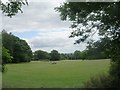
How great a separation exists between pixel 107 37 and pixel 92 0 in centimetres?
125

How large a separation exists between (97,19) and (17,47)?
3.71 m

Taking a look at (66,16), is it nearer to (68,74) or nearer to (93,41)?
(93,41)

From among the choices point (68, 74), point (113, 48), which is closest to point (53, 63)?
point (68, 74)

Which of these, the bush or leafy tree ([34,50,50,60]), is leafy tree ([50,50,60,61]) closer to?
leafy tree ([34,50,50,60])

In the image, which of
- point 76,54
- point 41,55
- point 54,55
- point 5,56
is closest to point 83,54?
point 76,54

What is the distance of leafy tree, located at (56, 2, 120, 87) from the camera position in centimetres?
1084

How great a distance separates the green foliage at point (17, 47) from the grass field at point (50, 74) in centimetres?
27

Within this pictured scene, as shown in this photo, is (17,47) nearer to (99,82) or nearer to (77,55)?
(77,55)

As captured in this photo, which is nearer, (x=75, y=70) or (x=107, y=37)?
(x=107, y=37)

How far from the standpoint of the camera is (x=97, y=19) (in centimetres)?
1123

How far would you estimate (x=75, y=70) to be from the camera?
44.4 ft

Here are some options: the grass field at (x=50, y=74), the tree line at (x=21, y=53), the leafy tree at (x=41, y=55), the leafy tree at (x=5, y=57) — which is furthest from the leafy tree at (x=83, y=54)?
the leafy tree at (x=5, y=57)

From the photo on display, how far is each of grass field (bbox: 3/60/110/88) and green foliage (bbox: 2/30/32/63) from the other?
0.27m

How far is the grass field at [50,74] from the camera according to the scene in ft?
42.3
